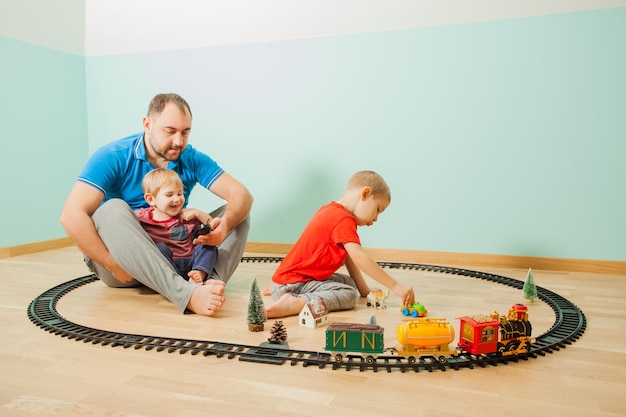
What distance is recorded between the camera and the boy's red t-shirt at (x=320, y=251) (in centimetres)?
242

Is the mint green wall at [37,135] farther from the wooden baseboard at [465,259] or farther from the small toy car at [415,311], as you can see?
the small toy car at [415,311]

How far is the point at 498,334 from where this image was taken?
5.70ft

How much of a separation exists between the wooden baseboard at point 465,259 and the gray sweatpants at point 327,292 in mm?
1170

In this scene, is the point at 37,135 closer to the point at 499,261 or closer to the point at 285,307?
the point at 285,307

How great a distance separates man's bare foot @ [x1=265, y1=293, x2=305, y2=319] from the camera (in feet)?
7.20

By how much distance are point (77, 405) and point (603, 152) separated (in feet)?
9.91

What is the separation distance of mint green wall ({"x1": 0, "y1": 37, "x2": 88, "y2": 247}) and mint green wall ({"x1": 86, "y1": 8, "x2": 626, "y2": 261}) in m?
0.81

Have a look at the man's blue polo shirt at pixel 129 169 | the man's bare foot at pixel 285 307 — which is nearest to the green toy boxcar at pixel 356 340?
the man's bare foot at pixel 285 307

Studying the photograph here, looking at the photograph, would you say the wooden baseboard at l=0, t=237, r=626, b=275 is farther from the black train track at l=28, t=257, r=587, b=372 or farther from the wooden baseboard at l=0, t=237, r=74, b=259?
the black train track at l=28, t=257, r=587, b=372

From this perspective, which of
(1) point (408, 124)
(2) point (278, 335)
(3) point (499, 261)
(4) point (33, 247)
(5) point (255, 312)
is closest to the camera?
(2) point (278, 335)

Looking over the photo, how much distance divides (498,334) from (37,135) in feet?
11.8

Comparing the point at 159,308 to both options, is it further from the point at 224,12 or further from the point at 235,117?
the point at 224,12

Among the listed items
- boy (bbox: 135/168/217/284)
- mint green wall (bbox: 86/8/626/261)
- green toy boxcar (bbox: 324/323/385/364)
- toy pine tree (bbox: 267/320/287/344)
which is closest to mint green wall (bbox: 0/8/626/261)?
mint green wall (bbox: 86/8/626/261)

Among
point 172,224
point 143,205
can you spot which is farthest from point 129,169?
point 172,224
